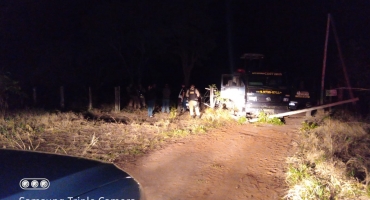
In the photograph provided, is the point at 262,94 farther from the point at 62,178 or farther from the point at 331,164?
the point at 62,178

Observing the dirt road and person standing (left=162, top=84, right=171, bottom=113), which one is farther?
person standing (left=162, top=84, right=171, bottom=113)

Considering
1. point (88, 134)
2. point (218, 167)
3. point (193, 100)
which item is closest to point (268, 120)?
point (193, 100)

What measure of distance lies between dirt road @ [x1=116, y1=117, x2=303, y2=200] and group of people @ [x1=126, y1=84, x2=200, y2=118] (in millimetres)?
4084

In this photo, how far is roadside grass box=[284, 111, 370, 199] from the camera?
563cm

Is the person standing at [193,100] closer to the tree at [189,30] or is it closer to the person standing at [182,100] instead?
the person standing at [182,100]

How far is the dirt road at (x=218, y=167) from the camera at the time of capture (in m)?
6.20

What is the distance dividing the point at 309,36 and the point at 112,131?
70.7 ft

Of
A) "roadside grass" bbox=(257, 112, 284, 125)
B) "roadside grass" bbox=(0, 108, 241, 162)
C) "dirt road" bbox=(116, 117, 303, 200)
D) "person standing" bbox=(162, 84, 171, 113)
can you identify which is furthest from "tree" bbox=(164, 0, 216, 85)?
"dirt road" bbox=(116, 117, 303, 200)

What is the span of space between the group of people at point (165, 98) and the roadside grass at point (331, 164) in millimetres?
4796

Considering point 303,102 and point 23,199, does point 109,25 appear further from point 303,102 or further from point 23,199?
point 23,199

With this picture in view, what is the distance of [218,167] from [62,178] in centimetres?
498

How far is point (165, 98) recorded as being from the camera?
52.3 feet

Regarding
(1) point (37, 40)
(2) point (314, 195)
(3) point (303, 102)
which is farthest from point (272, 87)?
(1) point (37, 40)

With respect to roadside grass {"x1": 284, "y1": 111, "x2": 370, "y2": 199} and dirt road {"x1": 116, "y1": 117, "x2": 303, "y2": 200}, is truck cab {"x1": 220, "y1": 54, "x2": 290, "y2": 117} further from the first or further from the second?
dirt road {"x1": 116, "y1": 117, "x2": 303, "y2": 200}
